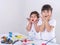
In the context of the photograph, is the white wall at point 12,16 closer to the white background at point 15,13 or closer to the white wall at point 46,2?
the white background at point 15,13

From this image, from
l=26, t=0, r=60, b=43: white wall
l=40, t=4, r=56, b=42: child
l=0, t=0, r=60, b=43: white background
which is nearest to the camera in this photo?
l=40, t=4, r=56, b=42: child

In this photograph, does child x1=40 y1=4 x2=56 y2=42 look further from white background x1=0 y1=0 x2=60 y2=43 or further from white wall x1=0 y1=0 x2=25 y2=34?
white wall x1=0 y1=0 x2=25 y2=34

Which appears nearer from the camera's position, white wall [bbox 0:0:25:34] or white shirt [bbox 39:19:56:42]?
white shirt [bbox 39:19:56:42]

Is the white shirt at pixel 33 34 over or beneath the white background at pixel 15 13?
beneath

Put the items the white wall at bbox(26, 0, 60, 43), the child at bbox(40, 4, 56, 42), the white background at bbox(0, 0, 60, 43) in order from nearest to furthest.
Result: the child at bbox(40, 4, 56, 42)
the white wall at bbox(26, 0, 60, 43)
the white background at bbox(0, 0, 60, 43)

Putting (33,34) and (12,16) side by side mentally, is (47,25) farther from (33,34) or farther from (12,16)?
(12,16)

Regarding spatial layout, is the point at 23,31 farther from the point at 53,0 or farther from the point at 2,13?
the point at 53,0

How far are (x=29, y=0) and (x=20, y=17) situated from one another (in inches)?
9.5

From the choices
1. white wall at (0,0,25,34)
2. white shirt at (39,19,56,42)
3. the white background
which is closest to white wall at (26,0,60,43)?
the white background

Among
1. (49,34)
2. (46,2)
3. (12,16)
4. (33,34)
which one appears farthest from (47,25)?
(12,16)

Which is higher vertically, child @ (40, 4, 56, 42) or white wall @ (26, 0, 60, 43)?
white wall @ (26, 0, 60, 43)

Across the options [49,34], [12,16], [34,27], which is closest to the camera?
[49,34]

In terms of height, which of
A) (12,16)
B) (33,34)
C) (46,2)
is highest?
(46,2)

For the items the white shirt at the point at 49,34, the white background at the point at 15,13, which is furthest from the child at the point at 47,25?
the white background at the point at 15,13
